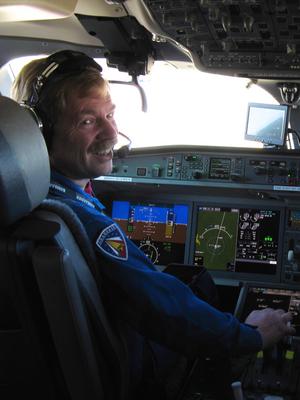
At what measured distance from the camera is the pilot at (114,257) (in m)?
1.39

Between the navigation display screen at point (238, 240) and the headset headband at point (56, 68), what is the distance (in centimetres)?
178

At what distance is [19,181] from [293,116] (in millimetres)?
2437

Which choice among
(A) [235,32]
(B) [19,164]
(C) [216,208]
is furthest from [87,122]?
(C) [216,208]

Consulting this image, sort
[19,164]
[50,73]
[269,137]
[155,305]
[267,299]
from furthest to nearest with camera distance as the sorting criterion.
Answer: [269,137] → [267,299] → [50,73] → [155,305] → [19,164]

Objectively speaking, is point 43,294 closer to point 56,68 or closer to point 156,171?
point 56,68

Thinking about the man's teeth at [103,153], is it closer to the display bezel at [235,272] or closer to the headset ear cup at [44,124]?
the headset ear cup at [44,124]

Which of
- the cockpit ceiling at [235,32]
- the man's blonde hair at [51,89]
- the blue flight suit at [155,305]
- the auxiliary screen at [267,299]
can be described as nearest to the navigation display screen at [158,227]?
the auxiliary screen at [267,299]

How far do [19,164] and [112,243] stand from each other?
1.24 ft

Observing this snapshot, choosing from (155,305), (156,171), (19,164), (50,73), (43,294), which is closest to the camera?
(19,164)

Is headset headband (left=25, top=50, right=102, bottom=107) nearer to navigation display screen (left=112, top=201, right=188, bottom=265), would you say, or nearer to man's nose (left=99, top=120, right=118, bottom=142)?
man's nose (left=99, top=120, right=118, bottom=142)

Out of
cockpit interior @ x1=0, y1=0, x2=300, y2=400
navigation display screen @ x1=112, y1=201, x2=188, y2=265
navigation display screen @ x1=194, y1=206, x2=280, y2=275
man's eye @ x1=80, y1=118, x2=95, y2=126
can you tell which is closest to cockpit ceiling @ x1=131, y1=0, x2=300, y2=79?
cockpit interior @ x1=0, y1=0, x2=300, y2=400

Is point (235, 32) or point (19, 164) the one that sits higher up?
point (235, 32)

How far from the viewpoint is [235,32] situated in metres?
2.06

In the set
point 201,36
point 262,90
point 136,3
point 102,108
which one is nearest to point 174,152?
point 262,90
